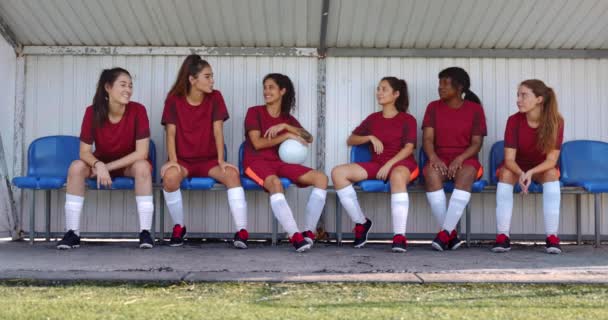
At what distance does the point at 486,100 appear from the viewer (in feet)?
23.0

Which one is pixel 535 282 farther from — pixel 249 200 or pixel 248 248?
pixel 249 200

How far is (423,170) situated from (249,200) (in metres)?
1.71

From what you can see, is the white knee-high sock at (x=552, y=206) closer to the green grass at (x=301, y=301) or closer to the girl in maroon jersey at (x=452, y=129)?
the girl in maroon jersey at (x=452, y=129)

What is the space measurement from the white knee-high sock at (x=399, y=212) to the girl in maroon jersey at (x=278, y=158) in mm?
591

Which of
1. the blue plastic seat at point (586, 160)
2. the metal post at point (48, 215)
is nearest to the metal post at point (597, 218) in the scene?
the blue plastic seat at point (586, 160)

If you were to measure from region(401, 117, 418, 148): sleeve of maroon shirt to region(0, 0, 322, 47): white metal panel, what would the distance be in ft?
3.84

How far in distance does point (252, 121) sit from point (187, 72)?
68 centimetres

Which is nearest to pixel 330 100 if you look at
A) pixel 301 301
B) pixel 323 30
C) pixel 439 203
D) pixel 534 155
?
pixel 323 30

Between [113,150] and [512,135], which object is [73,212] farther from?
[512,135]

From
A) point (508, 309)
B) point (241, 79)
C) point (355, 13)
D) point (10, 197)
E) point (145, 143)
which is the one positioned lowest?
point (508, 309)

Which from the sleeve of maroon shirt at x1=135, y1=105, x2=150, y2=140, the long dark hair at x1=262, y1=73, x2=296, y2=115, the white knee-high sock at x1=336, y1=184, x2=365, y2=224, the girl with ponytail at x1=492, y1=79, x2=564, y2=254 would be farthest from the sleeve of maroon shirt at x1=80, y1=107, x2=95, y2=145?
the girl with ponytail at x1=492, y1=79, x2=564, y2=254

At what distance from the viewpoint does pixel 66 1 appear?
20.8 ft

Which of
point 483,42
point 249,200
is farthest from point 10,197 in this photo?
point 483,42

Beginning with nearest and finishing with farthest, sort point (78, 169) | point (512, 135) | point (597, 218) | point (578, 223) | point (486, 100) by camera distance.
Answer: point (78, 169) < point (512, 135) < point (597, 218) < point (578, 223) < point (486, 100)
